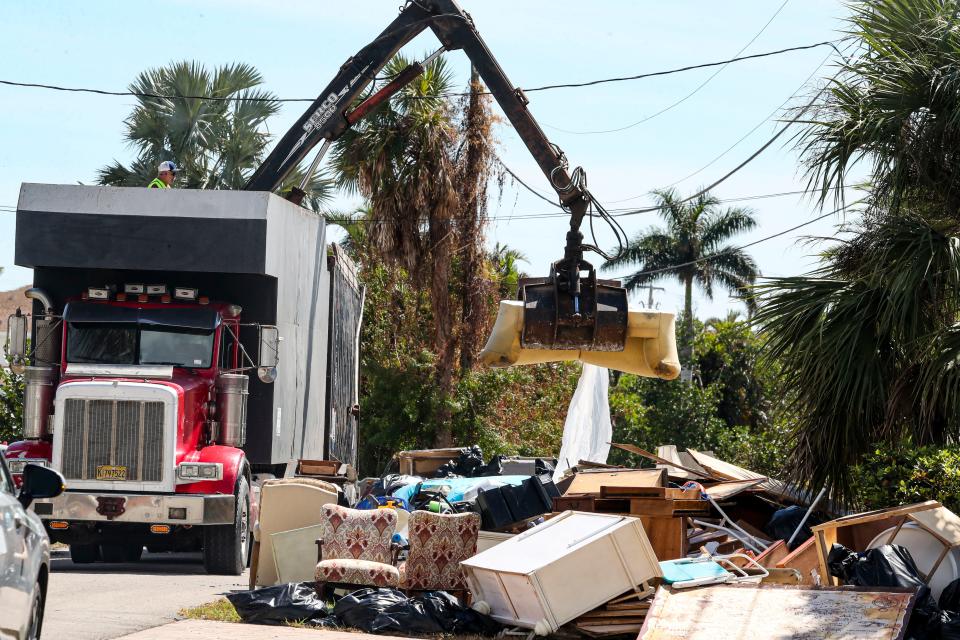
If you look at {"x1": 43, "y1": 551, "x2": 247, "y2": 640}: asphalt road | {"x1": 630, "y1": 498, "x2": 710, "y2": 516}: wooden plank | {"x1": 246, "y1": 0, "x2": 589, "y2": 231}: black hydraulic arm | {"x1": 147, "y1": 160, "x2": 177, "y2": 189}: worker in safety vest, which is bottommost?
{"x1": 43, "y1": 551, "x2": 247, "y2": 640}: asphalt road

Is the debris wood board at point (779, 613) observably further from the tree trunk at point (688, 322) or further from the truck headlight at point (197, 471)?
the tree trunk at point (688, 322)

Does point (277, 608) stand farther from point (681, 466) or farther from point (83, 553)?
point (681, 466)

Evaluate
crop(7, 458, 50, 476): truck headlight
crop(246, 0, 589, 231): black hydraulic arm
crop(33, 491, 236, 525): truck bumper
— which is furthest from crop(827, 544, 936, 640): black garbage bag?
crop(7, 458, 50, 476): truck headlight

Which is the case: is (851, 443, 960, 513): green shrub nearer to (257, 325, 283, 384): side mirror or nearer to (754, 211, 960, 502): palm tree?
(754, 211, 960, 502): palm tree

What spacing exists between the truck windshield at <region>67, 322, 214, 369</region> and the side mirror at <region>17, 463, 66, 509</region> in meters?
7.70

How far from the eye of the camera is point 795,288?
1219 centimetres

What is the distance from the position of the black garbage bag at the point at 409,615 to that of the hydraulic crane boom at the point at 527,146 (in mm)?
2353

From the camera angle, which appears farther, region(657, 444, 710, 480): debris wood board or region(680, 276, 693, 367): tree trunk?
region(680, 276, 693, 367): tree trunk

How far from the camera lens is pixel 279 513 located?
481 inches

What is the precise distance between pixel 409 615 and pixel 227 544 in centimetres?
464

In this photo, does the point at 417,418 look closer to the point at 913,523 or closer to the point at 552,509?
the point at 552,509

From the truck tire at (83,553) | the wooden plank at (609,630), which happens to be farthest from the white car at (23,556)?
the truck tire at (83,553)

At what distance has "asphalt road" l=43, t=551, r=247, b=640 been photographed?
29.4ft

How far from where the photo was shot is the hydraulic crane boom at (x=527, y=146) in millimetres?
9828
